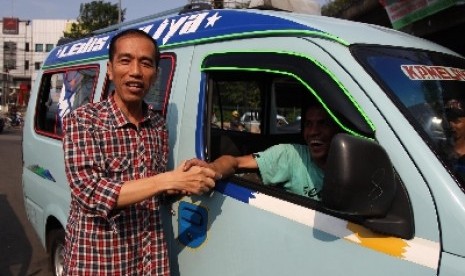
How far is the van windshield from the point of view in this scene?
1.51 m

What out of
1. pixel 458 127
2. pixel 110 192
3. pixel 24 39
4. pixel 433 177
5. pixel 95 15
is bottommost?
pixel 110 192

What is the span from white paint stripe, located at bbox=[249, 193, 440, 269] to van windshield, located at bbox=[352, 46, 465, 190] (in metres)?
0.23

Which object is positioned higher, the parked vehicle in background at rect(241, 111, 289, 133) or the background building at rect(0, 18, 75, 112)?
the background building at rect(0, 18, 75, 112)

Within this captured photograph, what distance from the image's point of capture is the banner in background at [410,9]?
736 cm

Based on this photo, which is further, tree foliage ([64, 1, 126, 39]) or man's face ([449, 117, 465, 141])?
tree foliage ([64, 1, 126, 39])

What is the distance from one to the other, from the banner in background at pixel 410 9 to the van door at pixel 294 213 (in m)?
6.16

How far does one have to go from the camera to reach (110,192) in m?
1.68

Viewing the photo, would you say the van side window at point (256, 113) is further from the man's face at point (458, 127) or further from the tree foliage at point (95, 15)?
the tree foliage at point (95, 15)

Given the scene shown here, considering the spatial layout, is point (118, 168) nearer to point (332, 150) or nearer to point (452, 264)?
point (332, 150)

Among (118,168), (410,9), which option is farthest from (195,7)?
(410,9)

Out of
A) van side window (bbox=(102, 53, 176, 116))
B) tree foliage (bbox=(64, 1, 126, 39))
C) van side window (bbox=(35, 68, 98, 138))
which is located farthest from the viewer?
tree foliage (bbox=(64, 1, 126, 39))

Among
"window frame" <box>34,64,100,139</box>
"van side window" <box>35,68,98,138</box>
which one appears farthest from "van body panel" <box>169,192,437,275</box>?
"window frame" <box>34,64,100,139</box>

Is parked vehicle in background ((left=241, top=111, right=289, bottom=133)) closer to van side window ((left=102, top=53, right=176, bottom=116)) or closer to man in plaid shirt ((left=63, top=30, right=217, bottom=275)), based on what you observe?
van side window ((left=102, top=53, right=176, bottom=116))

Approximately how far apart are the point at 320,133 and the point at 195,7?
1181 mm
